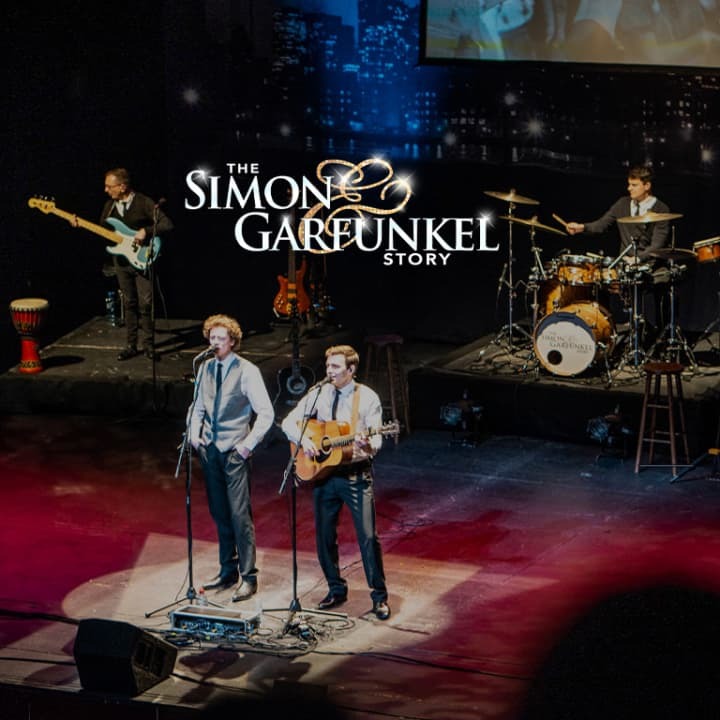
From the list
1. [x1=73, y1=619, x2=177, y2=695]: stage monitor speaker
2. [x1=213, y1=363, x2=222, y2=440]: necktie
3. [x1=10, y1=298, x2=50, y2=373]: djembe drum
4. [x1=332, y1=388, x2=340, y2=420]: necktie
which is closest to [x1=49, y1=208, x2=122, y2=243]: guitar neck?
[x1=10, y1=298, x2=50, y2=373]: djembe drum

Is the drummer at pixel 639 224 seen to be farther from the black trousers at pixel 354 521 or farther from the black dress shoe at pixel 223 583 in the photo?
the black dress shoe at pixel 223 583

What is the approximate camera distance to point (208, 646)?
7.83 m

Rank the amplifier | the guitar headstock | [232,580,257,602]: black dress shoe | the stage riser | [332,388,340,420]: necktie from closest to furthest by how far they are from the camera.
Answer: the amplifier
[332,388,340,420]: necktie
[232,580,257,602]: black dress shoe
the stage riser
the guitar headstock

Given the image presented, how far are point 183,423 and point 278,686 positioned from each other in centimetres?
535

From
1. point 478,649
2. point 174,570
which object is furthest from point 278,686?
point 174,570

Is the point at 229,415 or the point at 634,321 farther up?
the point at 634,321

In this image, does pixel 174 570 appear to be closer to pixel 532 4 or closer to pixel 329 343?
pixel 329 343

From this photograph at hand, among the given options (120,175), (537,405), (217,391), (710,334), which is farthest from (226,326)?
(710,334)

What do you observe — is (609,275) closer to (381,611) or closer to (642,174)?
(642,174)

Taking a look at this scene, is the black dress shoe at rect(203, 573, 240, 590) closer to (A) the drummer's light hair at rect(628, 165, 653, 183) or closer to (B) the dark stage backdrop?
(B) the dark stage backdrop

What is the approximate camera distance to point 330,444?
793 cm

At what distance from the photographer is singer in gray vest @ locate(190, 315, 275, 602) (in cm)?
825

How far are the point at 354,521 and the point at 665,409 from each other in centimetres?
412

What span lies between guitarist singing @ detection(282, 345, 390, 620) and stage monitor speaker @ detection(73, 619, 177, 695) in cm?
135
